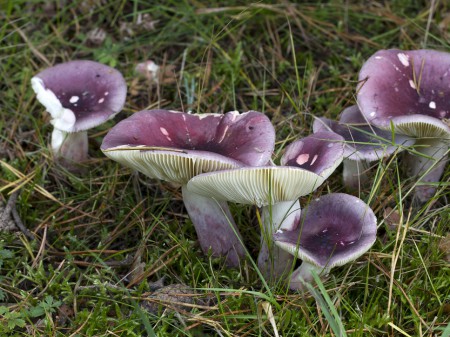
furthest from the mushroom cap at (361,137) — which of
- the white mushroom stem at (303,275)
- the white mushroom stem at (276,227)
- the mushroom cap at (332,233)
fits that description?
the white mushroom stem at (303,275)

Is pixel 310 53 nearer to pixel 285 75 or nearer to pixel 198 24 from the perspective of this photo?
pixel 285 75

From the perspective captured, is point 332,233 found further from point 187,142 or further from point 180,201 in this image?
point 180,201

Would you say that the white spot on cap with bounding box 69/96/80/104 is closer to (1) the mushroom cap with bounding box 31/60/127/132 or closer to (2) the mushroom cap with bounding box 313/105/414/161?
(1) the mushroom cap with bounding box 31/60/127/132

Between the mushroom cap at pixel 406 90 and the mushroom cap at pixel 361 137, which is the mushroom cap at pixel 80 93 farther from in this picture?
the mushroom cap at pixel 406 90

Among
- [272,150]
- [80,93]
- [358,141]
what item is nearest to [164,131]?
[272,150]

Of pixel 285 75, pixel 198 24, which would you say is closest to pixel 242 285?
pixel 285 75

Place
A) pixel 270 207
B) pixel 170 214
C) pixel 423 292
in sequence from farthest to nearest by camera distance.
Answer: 1. pixel 170 214
2. pixel 423 292
3. pixel 270 207

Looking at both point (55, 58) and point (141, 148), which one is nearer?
point (141, 148)
